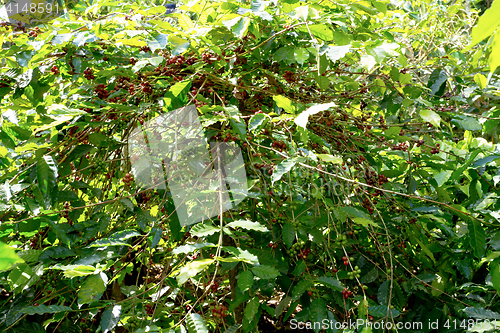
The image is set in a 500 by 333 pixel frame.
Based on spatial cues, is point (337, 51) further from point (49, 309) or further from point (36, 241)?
point (36, 241)

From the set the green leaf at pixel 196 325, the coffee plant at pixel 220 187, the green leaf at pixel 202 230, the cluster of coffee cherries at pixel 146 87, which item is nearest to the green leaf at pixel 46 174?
the coffee plant at pixel 220 187

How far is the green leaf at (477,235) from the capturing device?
1.21 m

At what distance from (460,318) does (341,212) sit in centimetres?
90

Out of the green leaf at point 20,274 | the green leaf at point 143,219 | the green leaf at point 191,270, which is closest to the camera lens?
the green leaf at point 191,270

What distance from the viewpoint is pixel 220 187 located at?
1120 millimetres

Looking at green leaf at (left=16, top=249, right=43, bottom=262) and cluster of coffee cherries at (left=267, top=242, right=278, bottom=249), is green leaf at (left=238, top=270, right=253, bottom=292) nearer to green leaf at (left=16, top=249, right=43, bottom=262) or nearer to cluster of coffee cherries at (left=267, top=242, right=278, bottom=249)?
cluster of coffee cherries at (left=267, top=242, right=278, bottom=249)

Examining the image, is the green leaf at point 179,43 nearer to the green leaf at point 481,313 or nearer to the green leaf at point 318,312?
the green leaf at point 318,312

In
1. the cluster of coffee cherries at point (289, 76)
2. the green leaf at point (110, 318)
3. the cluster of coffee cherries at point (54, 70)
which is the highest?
the cluster of coffee cherries at point (54, 70)

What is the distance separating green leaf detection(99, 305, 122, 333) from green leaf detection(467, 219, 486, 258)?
1.26m

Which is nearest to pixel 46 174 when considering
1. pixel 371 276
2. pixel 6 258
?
pixel 6 258

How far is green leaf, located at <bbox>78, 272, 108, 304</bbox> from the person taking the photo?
39.0 inches

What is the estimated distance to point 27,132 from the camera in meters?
1.38

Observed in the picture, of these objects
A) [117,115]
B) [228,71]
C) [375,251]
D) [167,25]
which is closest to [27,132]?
[117,115]

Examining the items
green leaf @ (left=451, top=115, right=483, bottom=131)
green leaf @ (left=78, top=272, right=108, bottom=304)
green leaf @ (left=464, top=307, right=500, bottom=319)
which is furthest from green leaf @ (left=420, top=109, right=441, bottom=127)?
green leaf @ (left=78, top=272, right=108, bottom=304)
